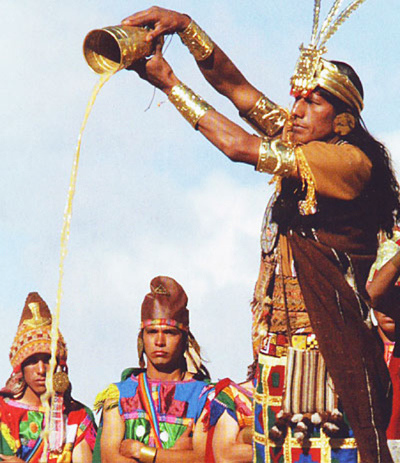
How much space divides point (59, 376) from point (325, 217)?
467cm

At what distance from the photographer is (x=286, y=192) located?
6.35 meters

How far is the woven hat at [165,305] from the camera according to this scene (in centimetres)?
1038

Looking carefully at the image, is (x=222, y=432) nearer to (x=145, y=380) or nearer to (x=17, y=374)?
(x=145, y=380)

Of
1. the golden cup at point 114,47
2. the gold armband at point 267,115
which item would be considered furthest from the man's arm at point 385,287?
the golden cup at point 114,47

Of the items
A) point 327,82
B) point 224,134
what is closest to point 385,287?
point 327,82

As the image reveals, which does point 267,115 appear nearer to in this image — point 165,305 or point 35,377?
point 165,305

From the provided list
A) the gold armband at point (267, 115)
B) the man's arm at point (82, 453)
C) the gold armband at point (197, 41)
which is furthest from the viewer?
the man's arm at point (82, 453)

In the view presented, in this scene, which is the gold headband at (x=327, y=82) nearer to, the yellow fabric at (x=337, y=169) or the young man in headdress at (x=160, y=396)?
the yellow fabric at (x=337, y=169)

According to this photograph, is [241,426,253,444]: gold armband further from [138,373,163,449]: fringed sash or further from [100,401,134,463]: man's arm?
[100,401,134,463]: man's arm

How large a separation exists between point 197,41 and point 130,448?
4.32 metres

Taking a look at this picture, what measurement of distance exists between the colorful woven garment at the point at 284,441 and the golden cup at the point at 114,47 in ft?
4.95

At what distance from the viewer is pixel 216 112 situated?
607 cm

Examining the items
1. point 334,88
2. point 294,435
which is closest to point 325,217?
point 334,88

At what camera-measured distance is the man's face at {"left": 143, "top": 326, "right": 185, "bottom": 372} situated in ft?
33.5
